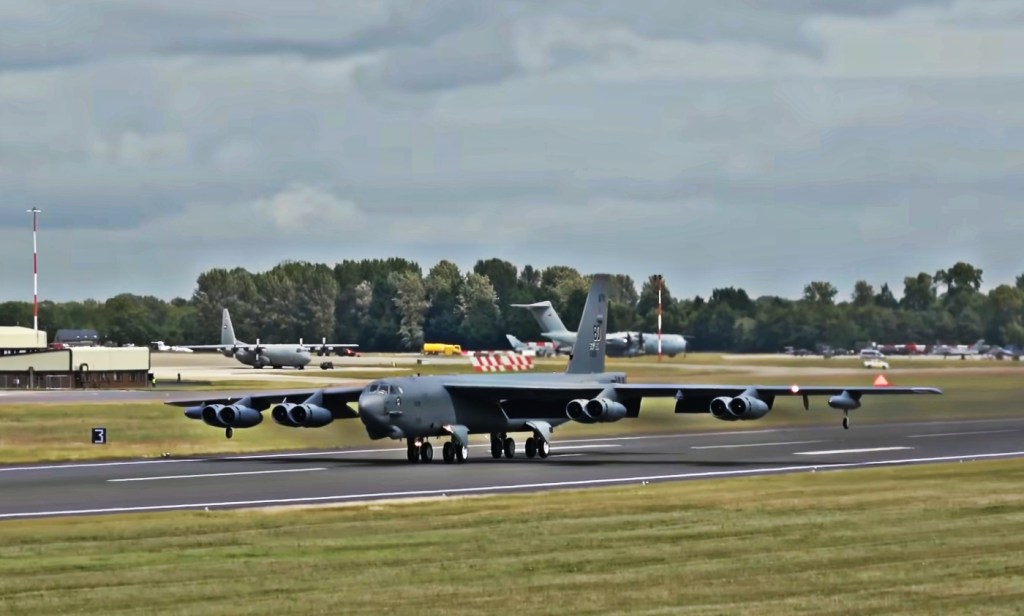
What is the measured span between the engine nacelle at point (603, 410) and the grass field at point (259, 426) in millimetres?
10367

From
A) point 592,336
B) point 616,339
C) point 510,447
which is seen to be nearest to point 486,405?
point 510,447

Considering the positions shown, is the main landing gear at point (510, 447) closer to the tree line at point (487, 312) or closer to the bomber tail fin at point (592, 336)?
the bomber tail fin at point (592, 336)

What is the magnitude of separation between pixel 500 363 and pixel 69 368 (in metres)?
34.6

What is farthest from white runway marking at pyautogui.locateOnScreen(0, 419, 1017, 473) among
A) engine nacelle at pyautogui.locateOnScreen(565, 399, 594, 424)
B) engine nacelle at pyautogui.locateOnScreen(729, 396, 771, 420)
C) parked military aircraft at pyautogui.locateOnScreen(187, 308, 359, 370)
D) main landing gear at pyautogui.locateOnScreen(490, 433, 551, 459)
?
parked military aircraft at pyautogui.locateOnScreen(187, 308, 359, 370)

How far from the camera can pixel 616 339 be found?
13575cm

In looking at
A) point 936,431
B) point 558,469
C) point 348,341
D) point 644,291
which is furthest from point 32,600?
point 644,291

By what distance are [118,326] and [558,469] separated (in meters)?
134

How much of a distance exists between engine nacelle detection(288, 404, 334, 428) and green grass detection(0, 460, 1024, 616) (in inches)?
541

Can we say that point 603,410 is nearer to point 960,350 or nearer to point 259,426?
point 259,426

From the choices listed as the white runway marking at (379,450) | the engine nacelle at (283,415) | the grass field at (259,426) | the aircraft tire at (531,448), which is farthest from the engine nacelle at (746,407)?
the engine nacelle at (283,415)

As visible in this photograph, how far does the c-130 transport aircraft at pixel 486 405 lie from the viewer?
45.8 meters

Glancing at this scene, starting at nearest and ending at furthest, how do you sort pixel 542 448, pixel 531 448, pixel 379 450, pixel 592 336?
pixel 531 448 < pixel 542 448 < pixel 592 336 < pixel 379 450

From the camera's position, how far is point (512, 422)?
1944 inches

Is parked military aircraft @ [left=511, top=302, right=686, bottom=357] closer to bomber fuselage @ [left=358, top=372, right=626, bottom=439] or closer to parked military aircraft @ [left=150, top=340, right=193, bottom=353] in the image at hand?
parked military aircraft @ [left=150, top=340, right=193, bottom=353]
